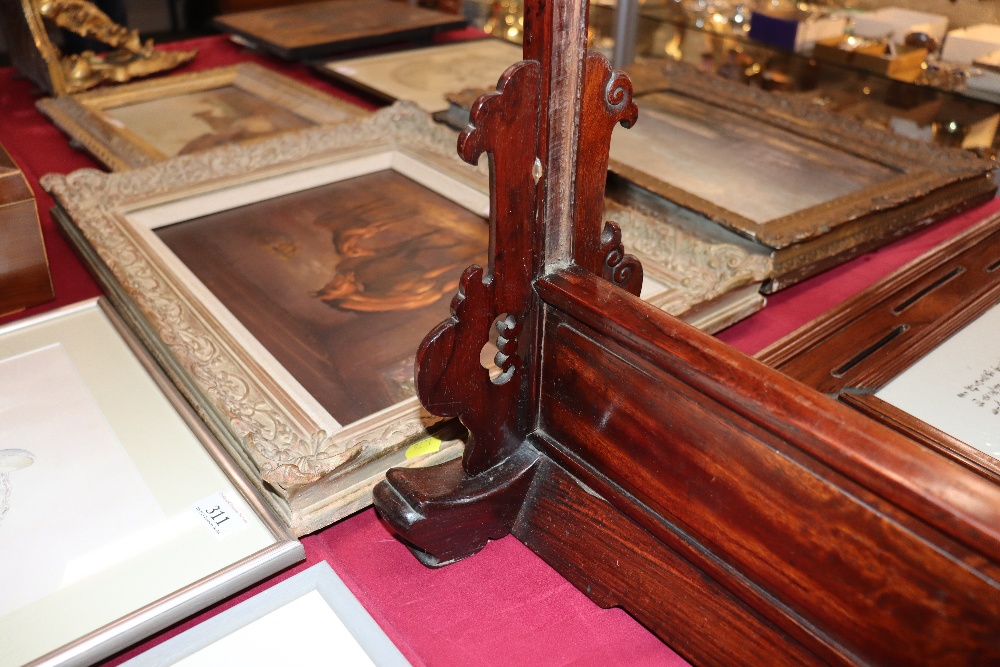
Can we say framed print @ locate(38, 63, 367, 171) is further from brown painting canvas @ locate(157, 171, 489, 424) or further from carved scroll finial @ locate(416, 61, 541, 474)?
carved scroll finial @ locate(416, 61, 541, 474)

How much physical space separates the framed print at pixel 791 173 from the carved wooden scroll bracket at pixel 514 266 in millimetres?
758

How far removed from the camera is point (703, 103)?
2.69 metres

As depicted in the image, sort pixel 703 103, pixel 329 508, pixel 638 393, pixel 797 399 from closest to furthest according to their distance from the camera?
pixel 797 399 < pixel 638 393 < pixel 329 508 < pixel 703 103

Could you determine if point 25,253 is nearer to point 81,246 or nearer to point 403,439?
point 81,246

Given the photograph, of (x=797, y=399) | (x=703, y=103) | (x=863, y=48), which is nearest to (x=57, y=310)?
(x=797, y=399)

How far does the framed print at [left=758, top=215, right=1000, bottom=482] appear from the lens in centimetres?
125

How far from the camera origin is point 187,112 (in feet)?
9.41

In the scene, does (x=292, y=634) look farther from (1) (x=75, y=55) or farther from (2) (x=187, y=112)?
(1) (x=75, y=55)

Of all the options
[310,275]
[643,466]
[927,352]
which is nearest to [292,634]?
[643,466]

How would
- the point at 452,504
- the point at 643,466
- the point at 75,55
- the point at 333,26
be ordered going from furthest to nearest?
the point at 333,26 < the point at 75,55 < the point at 452,504 < the point at 643,466

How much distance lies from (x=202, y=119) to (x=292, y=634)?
7.02 feet

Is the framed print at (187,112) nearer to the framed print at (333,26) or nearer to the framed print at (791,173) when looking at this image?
the framed print at (333,26)

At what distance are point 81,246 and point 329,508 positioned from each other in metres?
1.16

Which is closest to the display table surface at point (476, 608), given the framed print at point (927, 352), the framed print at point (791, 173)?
the framed print at point (927, 352)
